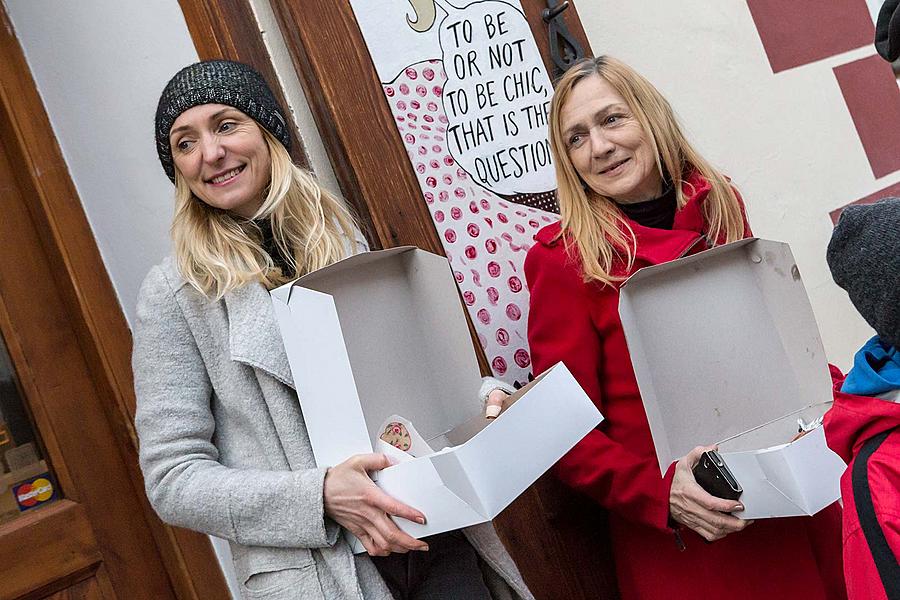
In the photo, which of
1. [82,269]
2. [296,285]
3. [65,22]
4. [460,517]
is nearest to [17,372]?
[82,269]

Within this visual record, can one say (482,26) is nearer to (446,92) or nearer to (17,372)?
(446,92)

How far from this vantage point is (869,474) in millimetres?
948

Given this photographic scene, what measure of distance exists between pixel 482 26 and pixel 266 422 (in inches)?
42.7

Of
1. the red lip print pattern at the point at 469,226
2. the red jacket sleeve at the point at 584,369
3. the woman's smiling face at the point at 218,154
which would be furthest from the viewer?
the red lip print pattern at the point at 469,226

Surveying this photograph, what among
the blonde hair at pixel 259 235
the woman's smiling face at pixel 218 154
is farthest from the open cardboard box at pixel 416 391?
the woman's smiling face at pixel 218 154

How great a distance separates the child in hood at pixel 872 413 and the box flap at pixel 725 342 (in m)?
0.42

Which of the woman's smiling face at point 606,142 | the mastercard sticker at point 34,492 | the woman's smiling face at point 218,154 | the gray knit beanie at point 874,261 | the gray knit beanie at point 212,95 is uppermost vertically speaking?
the gray knit beanie at point 212,95

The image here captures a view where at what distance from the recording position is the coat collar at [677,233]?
1.56 metres

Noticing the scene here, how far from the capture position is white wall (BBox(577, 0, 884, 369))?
2.51 metres

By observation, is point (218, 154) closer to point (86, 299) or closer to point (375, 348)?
point (375, 348)

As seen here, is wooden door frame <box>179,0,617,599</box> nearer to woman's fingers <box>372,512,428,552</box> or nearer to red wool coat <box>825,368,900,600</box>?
woman's fingers <box>372,512,428,552</box>

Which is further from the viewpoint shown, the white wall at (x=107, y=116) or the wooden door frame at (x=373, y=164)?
the white wall at (x=107, y=116)

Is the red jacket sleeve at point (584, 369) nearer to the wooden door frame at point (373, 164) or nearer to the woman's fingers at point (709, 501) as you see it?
the woman's fingers at point (709, 501)

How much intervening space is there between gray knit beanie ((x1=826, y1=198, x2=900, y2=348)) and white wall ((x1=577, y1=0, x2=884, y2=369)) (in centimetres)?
153
